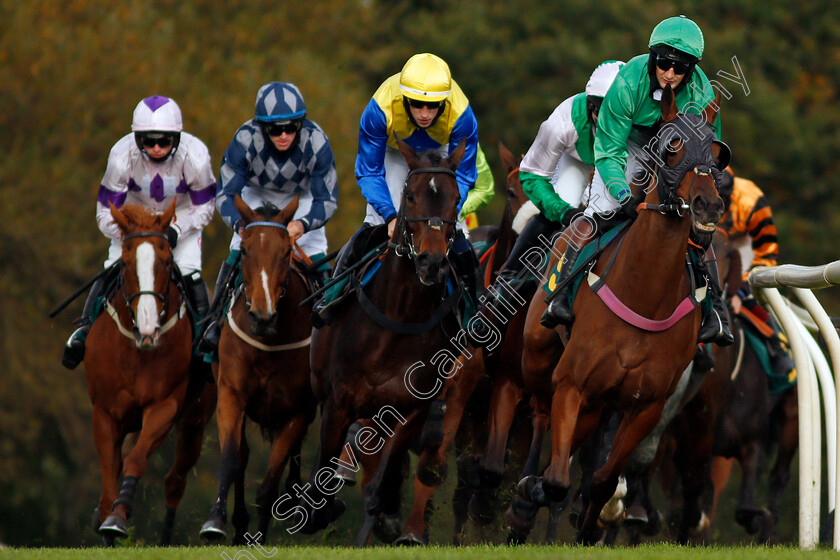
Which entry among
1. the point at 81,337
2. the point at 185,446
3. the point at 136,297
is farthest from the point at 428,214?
the point at 185,446

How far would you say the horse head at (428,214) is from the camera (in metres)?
7.07

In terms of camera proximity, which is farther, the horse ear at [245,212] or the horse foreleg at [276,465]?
the horse foreleg at [276,465]

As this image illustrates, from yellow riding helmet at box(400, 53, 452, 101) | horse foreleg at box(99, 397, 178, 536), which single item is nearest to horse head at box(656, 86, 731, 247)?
yellow riding helmet at box(400, 53, 452, 101)

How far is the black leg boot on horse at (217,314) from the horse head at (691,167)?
317 cm

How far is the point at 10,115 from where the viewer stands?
17.5 meters

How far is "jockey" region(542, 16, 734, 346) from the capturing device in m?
7.18

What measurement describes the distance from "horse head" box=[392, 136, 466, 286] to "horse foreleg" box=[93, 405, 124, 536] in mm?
2423

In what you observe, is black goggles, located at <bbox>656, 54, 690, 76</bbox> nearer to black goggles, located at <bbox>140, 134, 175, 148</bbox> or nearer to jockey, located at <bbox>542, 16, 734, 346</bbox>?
jockey, located at <bbox>542, 16, 734, 346</bbox>

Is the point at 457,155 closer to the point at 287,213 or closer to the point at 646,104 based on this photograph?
the point at 646,104

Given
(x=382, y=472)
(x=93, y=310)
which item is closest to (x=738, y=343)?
(x=382, y=472)

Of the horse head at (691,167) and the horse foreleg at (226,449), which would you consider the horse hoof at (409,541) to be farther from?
the horse head at (691,167)

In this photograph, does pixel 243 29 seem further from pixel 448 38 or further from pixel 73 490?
pixel 73 490

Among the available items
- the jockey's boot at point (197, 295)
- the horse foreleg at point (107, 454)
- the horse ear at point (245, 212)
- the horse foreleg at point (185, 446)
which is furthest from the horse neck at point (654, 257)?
the horse foreleg at point (185, 446)

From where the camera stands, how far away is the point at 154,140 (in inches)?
364
